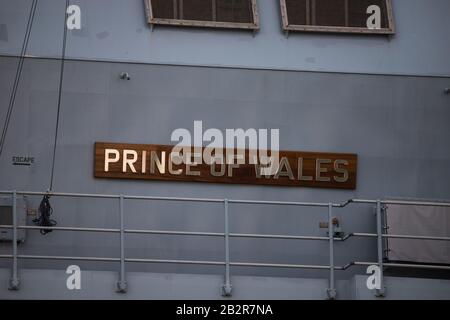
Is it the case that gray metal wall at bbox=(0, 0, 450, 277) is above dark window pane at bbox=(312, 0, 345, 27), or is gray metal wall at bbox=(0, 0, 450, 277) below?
below

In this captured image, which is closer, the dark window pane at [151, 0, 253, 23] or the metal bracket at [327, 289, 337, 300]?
the metal bracket at [327, 289, 337, 300]

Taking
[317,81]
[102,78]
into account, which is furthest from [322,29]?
[102,78]

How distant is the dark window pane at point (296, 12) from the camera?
38.4 feet

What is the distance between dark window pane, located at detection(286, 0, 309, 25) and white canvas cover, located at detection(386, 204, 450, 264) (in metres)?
2.21

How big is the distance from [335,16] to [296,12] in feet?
1.41

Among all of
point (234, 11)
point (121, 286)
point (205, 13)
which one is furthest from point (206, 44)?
point (121, 286)

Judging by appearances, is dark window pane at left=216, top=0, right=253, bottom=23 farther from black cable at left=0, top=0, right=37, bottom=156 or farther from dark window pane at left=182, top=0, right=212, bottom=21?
black cable at left=0, top=0, right=37, bottom=156

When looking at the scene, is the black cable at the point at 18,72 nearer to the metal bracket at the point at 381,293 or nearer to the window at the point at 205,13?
the window at the point at 205,13

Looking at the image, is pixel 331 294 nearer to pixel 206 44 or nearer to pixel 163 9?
pixel 206 44

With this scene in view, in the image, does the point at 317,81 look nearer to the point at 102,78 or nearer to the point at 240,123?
the point at 240,123

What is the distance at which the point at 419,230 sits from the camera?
1102 centimetres

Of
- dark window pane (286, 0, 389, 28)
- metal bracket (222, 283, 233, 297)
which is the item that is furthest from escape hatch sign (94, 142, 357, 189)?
metal bracket (222, 283, 233, 297)

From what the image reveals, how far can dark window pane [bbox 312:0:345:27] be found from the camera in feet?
38.6

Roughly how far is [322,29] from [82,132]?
9.01 feet
